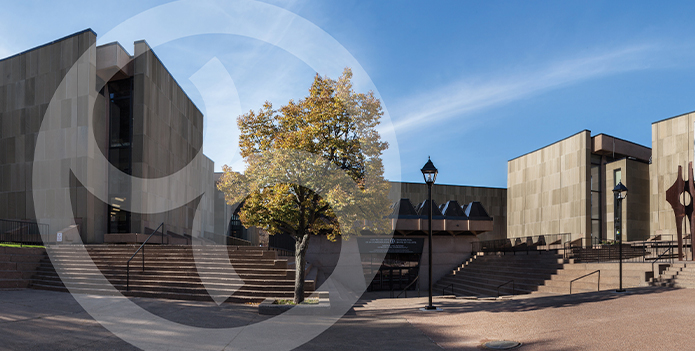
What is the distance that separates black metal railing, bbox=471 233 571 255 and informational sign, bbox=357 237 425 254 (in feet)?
14.1

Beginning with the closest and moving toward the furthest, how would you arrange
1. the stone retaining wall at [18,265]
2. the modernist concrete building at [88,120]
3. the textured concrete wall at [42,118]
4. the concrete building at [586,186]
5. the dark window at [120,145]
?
the stone retaining wall at [18,265] → the textured concrete wall at [42,118] → the modernist concrete building at [88,120] → the dark window at [120,145] → the concrete building at [586,186]

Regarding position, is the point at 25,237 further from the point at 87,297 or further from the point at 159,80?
the point at 87,297

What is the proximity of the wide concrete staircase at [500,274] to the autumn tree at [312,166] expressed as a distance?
1347cm

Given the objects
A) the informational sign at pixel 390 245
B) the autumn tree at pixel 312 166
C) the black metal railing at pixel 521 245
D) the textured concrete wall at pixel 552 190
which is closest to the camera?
the autumn tree at pixel 312 166

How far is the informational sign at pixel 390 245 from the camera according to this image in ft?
103

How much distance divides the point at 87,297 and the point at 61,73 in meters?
24.1

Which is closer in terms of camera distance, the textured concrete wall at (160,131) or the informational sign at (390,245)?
the informational sign at (390,245)

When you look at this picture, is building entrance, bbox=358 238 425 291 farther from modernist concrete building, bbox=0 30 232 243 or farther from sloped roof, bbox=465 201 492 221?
modernist concrete building, bbox=0 30 232 243

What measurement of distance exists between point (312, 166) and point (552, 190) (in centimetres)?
4187

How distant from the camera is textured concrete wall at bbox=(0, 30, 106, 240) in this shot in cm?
3047

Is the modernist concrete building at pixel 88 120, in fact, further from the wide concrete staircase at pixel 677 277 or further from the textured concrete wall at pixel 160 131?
the wide concrete staircase at pixel 677 277

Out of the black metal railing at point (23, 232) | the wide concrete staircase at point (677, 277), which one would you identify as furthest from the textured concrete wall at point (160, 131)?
the wide concrete staircase at point (677, 277)

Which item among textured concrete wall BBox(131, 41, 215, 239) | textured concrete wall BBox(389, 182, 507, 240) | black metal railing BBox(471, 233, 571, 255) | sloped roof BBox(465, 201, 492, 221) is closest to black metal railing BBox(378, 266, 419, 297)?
black metal railing BBox(471, 233, 571, 255)

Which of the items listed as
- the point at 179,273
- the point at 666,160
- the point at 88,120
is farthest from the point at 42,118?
the point at 666,160
